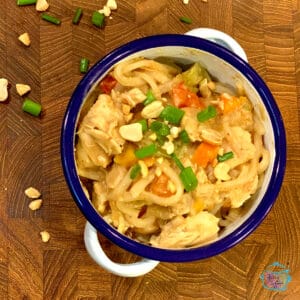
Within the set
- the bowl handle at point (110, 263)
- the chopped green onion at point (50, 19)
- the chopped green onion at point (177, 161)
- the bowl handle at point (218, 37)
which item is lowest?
the bowl handle at point (110, 263)

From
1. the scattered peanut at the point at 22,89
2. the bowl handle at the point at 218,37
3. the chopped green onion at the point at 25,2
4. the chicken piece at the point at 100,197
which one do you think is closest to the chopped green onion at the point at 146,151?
the chicken piece at the point at 100,197

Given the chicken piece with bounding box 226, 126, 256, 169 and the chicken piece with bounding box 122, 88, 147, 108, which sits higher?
the chicken piece with bounding box 122, 88, 147, 108

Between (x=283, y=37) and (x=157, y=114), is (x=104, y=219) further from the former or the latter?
(x=283, y=37)

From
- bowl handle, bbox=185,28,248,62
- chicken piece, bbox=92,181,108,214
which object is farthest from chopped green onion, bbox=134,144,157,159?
bowl handle, bbox=185,28,248,62

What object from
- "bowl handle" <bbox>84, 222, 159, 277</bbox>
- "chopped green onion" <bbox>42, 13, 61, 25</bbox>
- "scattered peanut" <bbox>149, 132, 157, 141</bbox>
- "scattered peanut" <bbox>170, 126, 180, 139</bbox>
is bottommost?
"bowl handle" <bbox>84, 222, 159, 277</bbox>

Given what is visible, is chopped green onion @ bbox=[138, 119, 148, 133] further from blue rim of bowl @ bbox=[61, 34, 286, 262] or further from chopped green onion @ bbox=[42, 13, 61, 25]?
chopped green onion @ bbox=[42, 13, 61, 25]

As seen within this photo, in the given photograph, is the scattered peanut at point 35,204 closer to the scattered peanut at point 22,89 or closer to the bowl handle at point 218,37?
the scattered peanut at point 22,89
